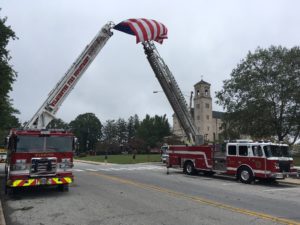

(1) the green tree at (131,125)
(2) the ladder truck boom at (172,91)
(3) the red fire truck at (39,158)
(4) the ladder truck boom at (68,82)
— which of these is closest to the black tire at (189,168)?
(2) the ladder truck boom at (172,91)

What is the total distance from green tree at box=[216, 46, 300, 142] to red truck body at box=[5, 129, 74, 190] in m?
30.5

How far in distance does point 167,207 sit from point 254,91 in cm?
3200

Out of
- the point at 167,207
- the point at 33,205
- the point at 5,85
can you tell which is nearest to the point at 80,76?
the point at 5,85

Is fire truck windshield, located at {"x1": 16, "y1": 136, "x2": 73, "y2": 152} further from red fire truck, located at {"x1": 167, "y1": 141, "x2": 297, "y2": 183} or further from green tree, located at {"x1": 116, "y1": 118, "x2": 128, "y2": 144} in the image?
green tree, located at {"x1": 116, "y1": 118, "x2": 128, "y2": 144}

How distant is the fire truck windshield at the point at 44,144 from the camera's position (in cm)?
1259

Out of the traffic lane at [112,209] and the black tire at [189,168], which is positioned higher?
the black tire at [189,168]

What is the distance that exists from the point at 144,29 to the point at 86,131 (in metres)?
110

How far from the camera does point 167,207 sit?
10.4 meters

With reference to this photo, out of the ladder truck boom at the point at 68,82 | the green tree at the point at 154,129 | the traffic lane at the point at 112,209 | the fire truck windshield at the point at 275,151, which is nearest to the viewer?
the traffic lane at the point at 112,209

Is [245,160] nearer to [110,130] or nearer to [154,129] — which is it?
[154,129]

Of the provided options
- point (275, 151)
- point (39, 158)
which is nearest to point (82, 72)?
point (39, 158)

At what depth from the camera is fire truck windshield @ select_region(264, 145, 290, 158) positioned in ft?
60.1

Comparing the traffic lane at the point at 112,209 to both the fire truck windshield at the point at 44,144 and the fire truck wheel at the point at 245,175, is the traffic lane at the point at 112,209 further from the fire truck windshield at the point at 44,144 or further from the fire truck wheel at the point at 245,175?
the fire truck wheel at the point at 245,175

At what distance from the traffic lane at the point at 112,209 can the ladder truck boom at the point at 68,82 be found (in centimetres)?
359
